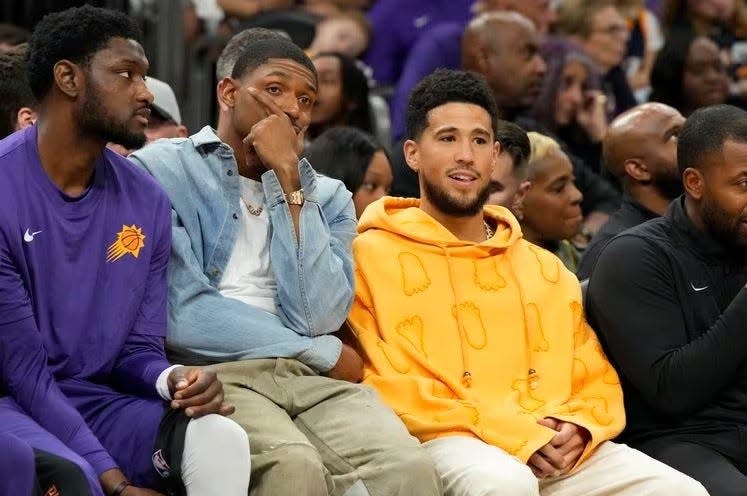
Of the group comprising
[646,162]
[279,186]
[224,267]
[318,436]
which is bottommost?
[318,436]

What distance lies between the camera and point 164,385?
12.6 ft

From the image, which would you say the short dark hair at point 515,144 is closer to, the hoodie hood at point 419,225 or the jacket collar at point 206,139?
the hoodie hood at point 419,225

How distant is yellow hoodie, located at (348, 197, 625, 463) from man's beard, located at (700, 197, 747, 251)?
0.46 metres

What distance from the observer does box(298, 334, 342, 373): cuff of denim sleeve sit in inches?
167

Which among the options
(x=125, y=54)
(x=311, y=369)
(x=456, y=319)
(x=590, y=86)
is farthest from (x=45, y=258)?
(x=590, y=86)

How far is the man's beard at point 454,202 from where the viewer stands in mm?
4641

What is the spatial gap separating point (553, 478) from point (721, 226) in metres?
0.97

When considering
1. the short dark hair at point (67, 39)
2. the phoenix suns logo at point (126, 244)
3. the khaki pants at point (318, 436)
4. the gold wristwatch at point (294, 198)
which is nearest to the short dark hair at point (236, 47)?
the gold wristwatch at point (294, 198)

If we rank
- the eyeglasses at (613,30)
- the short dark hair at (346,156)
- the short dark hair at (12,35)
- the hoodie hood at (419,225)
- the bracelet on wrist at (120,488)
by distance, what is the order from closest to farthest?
Answer: the bracelet on wrist at (120,488) → the hoodie hood at (419,225) → the short dark hair at (346,156) → the short dark hair at (12,35) → the eyeglasses at (613,30)

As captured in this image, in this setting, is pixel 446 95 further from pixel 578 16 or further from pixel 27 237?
pixel 578 16

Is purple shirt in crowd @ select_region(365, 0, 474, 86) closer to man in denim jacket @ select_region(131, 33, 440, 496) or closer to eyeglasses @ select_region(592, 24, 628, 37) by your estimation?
eyeglasses @ select_region(592, 24, 628, 37)

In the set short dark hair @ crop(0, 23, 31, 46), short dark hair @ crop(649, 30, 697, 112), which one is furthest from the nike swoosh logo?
short dark hair @ crop(649, 30, 697, 112)

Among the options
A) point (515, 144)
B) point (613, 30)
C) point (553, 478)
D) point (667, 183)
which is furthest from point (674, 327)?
A: point (613, 30)

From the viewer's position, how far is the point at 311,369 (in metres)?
4.27
